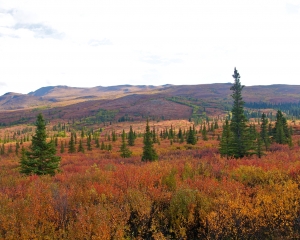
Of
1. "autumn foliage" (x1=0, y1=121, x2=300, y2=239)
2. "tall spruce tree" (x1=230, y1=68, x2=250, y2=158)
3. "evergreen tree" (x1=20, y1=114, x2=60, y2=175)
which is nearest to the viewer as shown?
"autumn foliage" (x1=0, y1=121, x2=300, y2=239)

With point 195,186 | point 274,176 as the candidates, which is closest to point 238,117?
point 274,176

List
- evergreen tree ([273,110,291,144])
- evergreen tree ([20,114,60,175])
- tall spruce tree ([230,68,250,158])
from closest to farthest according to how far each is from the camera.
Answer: evergreen tree ([20,114,60,175])
tall spruce tree ([230,68,250,158])
evergreen tree ([273,110,291,144])

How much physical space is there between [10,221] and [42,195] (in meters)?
1.75

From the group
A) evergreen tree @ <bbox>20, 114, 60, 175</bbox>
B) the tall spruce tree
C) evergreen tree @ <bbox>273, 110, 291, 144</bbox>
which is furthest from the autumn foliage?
evergreen tree @ <bbox>273, 110, 291, 144</bbox>

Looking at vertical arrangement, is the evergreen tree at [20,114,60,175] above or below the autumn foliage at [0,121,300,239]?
below

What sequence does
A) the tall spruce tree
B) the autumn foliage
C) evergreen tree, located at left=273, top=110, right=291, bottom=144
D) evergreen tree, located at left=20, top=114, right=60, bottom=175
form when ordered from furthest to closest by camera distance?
evergreen tree, located at left=273, top=110, right=291, bottom=144 → the tall spruce tree → evergreen tree, located at left=20, top=114, right=60, bottom=175 → the autumn foliage

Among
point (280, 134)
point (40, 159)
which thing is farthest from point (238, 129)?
point (40, 159)

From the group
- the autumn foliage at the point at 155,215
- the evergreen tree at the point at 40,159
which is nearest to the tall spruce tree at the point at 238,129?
the autumn foliage at the point at 155,215

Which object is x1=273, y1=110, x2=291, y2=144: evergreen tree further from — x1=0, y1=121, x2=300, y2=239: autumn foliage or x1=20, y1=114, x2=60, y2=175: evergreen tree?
x1=20, y1=114, x2=60, y2=175: evergreen tree

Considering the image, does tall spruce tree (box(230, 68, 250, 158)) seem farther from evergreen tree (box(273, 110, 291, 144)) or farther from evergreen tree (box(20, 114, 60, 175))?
evergreen tree (box(20, 114, 60, 175))

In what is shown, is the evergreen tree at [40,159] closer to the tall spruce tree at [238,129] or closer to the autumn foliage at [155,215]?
the autumn foliage at [155,215]

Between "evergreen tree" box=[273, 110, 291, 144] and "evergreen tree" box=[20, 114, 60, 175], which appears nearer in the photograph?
"evergreen tree" box=[20, 114, 60, 175]

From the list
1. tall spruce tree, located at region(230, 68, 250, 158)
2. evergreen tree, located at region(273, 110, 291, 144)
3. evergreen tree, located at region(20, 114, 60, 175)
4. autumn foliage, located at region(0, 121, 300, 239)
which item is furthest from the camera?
evergreen tree, located at region(273, 110, 291, 144)

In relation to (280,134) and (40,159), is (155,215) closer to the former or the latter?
(40,159)
